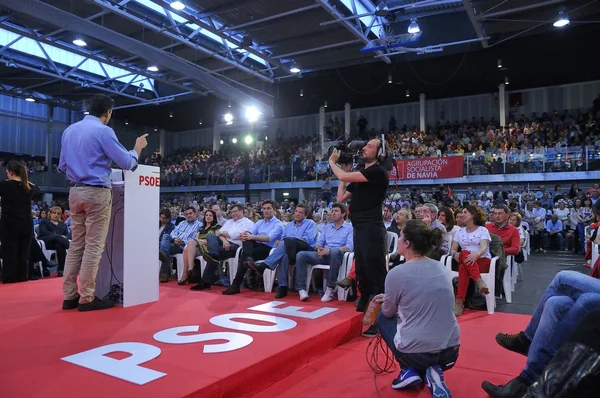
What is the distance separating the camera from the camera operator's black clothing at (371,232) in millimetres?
3148

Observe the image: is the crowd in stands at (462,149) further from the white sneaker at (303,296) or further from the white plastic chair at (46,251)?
the white sneaker at (303,296)

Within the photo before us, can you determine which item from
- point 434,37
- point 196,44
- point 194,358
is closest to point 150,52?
point 196,44

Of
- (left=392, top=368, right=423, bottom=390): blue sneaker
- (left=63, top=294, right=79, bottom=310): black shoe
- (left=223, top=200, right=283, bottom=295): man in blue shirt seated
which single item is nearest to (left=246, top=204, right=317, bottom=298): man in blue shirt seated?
(left=223, top=200, right=283, bottom=295): man in blue shirt seated

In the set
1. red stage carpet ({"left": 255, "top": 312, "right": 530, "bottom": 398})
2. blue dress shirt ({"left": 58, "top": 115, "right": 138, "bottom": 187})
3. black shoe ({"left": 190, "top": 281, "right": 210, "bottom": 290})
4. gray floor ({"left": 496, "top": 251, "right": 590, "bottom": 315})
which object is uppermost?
blue dress shirt ({"left": 58, "top": 115, "right": 138, "bottom": 187})

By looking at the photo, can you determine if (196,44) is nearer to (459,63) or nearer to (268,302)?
(459,63)

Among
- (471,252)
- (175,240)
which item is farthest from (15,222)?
(471,252)

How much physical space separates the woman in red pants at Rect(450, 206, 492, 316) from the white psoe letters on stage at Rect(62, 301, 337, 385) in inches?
57.5

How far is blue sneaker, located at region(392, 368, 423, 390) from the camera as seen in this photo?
85.1 inches

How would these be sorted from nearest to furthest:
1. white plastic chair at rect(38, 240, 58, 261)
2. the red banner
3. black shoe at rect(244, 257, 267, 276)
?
1. black shoe at rect(244, 257, 267, 276)
2. white plastic chair at rect(38, 240, 58, 261)
3. the red banner

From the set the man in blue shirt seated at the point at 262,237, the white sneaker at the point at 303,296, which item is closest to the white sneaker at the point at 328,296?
the white sneaker at the point at 303,296

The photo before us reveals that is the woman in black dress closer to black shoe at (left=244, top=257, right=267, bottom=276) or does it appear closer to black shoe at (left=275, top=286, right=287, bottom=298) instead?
Result: black shoe at (left=244, top=257, right=267, bottom=276)

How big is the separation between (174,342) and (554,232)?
1125cm

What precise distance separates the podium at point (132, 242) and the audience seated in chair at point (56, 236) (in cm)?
301

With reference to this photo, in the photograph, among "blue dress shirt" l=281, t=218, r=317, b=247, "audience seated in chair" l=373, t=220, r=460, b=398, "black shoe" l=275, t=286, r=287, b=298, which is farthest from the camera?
"blue dress shirt" l=281, t=218, r=317, b=247
